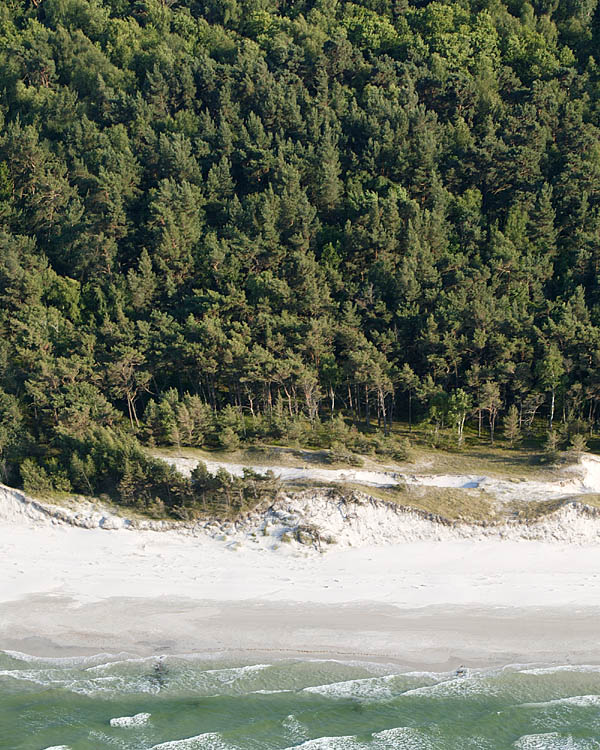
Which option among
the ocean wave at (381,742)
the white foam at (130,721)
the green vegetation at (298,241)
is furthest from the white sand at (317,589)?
the white foam at (130,721)

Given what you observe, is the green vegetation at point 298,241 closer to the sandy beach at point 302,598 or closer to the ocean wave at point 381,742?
the sandy beach at point 302,598

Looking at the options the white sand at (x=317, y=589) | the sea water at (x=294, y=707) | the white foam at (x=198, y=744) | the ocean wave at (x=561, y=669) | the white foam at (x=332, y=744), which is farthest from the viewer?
the white sand at (x=317, y=589)

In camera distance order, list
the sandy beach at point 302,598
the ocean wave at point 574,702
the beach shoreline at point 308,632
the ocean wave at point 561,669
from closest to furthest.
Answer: the ocean wave at point 574,702, the ocean wave at point 561,669, the beach shoreline at point 308,632, the sandy beach at point 302,598

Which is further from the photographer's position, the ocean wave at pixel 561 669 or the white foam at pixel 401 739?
the ocean wave at pixel 561 669

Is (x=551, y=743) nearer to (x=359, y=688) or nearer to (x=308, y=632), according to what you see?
(x=359, y=688)

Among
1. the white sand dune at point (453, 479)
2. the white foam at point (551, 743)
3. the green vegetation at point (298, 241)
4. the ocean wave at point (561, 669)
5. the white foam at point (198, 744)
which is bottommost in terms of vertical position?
the white foam at point (198, 744)

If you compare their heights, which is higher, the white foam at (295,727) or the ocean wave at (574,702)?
the ocean wave at (574,702)

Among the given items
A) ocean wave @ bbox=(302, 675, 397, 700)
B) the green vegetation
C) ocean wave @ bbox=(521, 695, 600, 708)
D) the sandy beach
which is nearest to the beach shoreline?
the sandy beach

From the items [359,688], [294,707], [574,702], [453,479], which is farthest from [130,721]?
[453,479]
